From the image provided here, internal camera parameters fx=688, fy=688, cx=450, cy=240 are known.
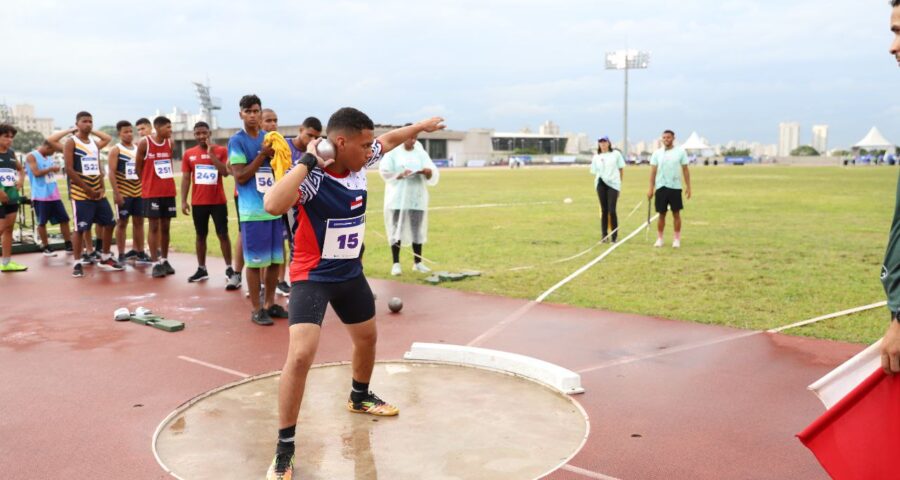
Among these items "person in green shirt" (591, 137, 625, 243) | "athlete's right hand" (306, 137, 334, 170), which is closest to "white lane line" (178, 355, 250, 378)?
"athlete's right hand" (306, 137, 334, 170)

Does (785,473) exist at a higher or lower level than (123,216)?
lower

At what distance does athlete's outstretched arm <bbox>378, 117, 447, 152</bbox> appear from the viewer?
4738mm

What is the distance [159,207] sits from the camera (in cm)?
1009

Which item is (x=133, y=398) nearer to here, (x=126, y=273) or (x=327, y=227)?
(x=327, y=227)

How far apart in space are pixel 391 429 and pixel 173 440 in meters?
1.36

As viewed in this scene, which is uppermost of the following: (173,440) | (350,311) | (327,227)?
(327,227)

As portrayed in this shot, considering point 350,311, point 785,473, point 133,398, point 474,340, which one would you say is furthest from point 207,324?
point 785,473

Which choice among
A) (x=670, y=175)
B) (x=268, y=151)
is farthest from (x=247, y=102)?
(x=670, y=175)

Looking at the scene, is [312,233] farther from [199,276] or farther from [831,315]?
[199,276]

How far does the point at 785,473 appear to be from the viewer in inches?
148

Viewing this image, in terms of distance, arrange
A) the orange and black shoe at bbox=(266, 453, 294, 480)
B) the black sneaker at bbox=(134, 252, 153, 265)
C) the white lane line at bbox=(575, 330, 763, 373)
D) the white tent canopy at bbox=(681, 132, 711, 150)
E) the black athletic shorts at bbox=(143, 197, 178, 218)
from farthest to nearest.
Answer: the white tent canopy at bbox=(681, 132, 711, 150) < the black sneaker at bbox=(134, 252, 153, 265) < the black athletic shorts at bbox=(143, 197, 178, 218) < the white lane line at bbox=(575, 330, 763, 373) < the orange and black shoe at bbox=(266, 453, 294, 480)

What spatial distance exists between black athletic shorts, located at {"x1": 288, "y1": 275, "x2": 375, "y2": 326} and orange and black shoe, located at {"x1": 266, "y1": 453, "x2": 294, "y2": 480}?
734 mm

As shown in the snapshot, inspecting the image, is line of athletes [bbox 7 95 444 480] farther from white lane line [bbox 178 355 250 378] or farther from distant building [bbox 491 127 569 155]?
distant building [bbox 491 127 569 155]

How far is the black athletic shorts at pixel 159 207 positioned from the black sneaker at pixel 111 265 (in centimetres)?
121
